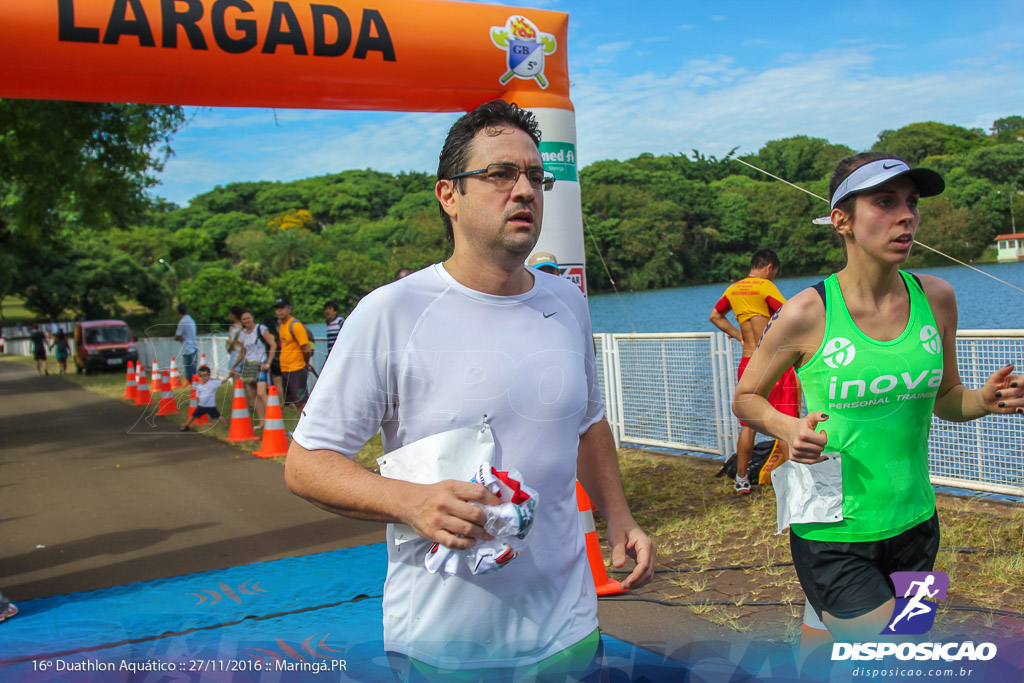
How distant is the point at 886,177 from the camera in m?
2.32

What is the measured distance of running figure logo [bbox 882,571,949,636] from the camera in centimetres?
232

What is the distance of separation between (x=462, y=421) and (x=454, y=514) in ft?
1.05

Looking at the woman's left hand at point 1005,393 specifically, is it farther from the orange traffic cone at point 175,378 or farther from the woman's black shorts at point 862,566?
the orange traffic cone at point 175,378

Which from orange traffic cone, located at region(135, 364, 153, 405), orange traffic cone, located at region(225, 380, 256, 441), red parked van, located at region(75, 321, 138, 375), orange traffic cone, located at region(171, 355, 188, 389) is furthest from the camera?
red parked van, located at region(75, 321, 138, 375)

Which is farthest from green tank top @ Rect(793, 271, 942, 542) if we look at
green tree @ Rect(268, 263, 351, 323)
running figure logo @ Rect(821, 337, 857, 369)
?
green tree @ Rect(268, 263, 351, 323)

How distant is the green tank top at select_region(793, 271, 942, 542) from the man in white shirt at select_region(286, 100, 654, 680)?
0.78 m

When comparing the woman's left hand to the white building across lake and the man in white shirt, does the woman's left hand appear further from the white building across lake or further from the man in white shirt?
the man in white shirt

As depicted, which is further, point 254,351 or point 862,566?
point 254,351

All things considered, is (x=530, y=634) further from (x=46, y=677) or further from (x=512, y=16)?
(x=512, y=16)

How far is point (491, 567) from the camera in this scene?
1526 mm

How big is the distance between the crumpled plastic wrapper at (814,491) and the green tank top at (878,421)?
22 mm

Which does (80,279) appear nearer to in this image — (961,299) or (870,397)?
(961,299)

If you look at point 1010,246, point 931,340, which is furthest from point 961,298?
point 931,340

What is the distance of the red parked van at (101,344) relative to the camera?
28.1m
